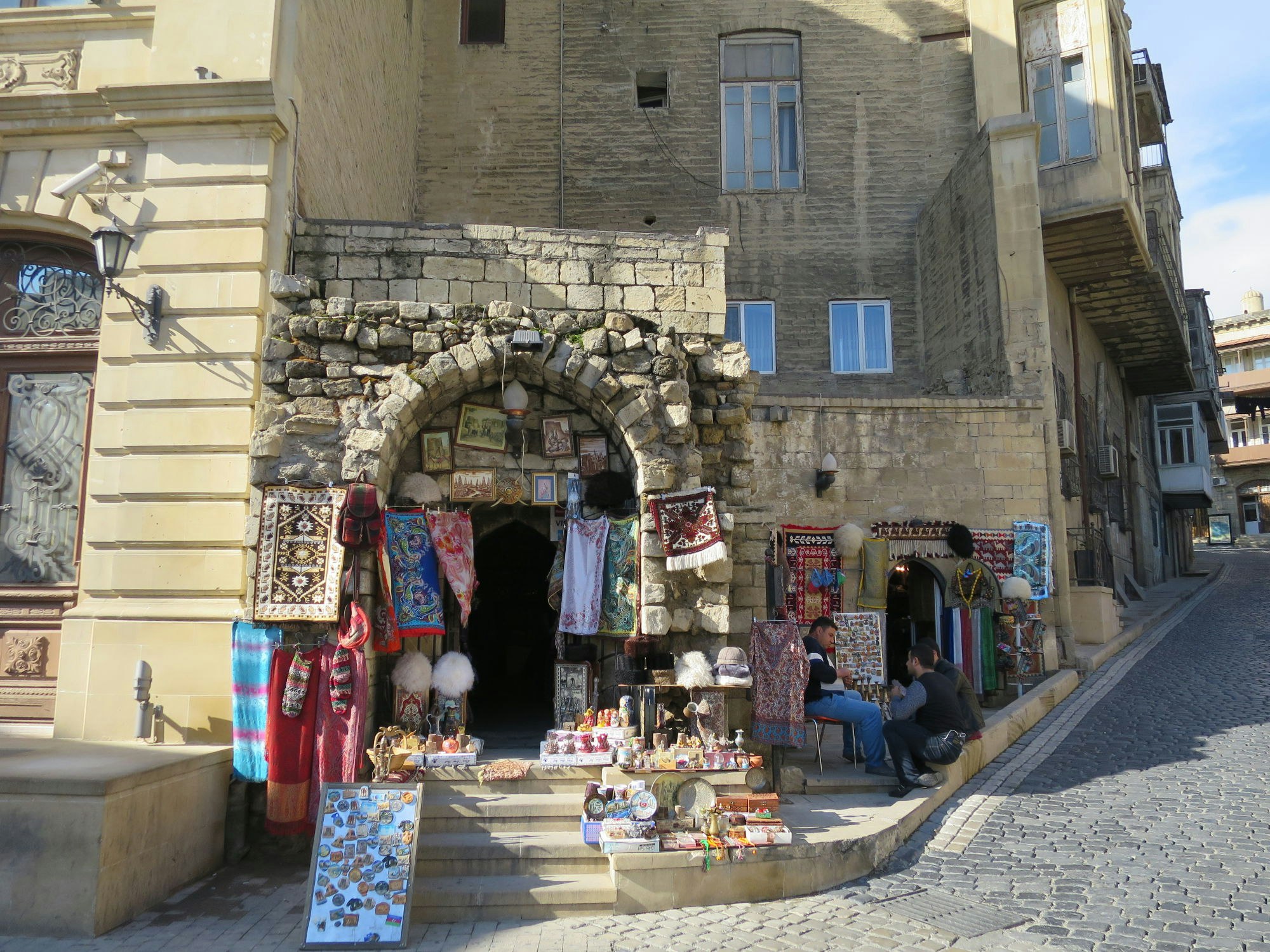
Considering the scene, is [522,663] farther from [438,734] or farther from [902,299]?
[902,299]

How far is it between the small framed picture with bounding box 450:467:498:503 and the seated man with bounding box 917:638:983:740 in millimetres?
4148

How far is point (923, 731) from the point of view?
24.5 ft

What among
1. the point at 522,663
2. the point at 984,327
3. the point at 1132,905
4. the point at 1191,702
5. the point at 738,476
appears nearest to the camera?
the point at 1132,905

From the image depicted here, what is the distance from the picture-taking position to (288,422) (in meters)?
7.21

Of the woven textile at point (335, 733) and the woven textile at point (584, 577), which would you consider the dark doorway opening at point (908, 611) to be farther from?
the woven textile at point (335, 733)

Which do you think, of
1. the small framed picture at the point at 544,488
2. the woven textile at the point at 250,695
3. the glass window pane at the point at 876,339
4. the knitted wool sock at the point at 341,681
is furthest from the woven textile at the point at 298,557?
the glass window pane at the point at 876,339

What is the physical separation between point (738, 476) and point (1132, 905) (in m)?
4.41

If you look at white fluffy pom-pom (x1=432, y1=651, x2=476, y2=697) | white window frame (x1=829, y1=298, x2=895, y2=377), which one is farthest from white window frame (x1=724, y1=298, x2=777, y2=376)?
white fluffy pom-pom (x1=432, y1=651, x2=476, y2=697)

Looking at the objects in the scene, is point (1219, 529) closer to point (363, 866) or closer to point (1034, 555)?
point (1034, 555)

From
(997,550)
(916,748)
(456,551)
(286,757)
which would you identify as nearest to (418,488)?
(456,551)

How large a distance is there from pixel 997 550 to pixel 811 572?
2.83 metres

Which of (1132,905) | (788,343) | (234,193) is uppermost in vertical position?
(788,343)

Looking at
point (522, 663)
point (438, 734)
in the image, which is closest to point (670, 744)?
point (438, 734)

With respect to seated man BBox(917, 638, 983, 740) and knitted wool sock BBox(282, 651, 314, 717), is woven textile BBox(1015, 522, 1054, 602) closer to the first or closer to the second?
seated man BBox(917, 638, 983, 740)
